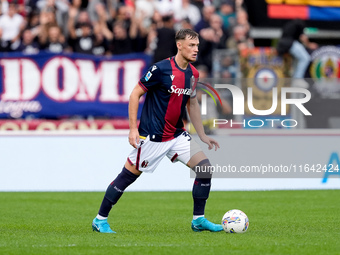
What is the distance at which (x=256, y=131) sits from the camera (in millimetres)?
13750

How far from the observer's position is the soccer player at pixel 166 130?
7.78 metres

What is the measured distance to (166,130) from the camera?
25.8 feet

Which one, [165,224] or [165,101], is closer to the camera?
[165,101]

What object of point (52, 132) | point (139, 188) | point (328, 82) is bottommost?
point (139, 188)

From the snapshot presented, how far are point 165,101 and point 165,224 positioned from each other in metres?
1.69

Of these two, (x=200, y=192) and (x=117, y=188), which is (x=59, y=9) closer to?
(x=117, y=188)

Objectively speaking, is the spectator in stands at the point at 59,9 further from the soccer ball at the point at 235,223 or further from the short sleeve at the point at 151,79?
the soccer ball at the point at 235,223

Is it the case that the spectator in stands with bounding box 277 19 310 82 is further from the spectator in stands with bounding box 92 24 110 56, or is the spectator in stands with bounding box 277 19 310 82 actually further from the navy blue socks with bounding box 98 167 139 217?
the navy blue socks with bounding box 98 167 139 217

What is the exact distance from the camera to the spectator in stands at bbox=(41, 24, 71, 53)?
51.9ft

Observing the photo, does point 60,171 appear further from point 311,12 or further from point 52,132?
point 311,12

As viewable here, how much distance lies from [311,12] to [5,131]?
31.0 ft

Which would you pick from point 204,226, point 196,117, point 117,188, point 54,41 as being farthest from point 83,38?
point 204,226

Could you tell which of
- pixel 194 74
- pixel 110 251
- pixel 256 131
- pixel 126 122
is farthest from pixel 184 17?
pixel 110 251

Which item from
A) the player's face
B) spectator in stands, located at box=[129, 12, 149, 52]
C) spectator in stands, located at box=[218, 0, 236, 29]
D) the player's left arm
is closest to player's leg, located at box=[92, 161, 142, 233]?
the player's left arm
